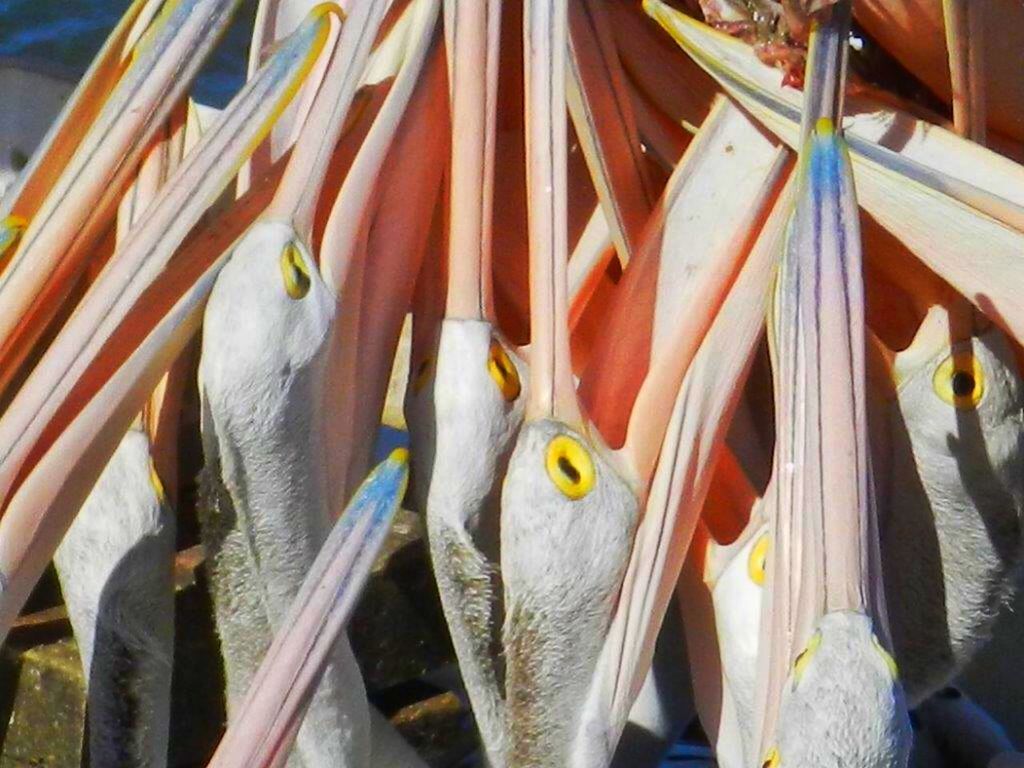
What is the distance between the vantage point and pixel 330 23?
1.27 metres

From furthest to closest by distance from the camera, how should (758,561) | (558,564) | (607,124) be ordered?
1. (607,124)
2. (758,561)
3. (558,564)

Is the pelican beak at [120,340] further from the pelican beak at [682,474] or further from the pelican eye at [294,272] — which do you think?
the pelican beak at [682,474]

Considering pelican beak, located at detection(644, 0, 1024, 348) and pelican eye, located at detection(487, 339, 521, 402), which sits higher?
pelican beak, located at detection(644, 0, 1024, 348)

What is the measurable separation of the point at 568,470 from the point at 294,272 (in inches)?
9.0

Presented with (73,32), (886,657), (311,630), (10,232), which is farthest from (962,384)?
(73,32)

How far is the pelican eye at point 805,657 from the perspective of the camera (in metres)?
0.98

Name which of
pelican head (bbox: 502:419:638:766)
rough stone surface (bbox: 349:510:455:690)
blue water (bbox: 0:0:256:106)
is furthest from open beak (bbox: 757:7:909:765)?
blue water (bbox: 0:0:256:106)

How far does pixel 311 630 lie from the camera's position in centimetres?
104

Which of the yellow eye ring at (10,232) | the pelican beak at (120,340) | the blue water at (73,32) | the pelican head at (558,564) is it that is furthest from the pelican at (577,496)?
the blue water at (73,32)

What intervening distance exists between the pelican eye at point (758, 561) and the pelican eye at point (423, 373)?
0.27 m

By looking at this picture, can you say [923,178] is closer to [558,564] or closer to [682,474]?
[682,474]

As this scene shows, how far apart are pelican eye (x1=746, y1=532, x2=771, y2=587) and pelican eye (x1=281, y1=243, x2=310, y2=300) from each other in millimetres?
381

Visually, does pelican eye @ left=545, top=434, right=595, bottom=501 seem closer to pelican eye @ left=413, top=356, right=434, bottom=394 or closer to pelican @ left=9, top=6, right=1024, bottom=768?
pelican @ left=9, top=6, right=1024, bottom=768

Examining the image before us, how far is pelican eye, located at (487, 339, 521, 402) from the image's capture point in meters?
1.18
